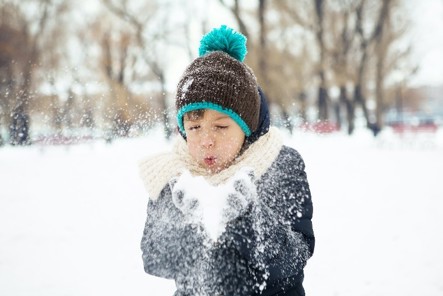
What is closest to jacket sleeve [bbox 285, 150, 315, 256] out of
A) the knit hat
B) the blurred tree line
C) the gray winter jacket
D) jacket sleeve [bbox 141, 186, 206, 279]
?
the gray winter jacket

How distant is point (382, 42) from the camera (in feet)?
64.4

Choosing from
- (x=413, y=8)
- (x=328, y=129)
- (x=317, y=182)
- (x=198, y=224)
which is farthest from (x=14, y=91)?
(x=413, y=8)

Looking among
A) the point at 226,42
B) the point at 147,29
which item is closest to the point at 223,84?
the point at 226,42

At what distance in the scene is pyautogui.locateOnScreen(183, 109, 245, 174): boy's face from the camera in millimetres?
1208

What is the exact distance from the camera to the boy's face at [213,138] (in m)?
1.21

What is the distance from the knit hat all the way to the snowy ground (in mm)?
2658

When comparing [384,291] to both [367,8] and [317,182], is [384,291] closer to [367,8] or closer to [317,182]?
[317,182]

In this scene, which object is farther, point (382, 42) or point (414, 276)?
point (382, 42)

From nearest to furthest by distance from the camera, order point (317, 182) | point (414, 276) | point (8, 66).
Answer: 1. point (414, 276)
2. point (317, 182)
3. point (8, 66)

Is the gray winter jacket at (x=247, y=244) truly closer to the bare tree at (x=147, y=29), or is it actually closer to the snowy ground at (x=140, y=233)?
the snowy ground at (x=140, y=233)

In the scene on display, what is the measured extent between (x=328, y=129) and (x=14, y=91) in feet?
41.9

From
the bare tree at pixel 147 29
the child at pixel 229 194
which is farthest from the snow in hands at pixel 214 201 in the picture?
the bare tree at pixel 147 29

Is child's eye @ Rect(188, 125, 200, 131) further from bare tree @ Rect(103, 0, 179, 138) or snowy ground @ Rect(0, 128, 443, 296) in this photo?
bare tree @ Rect(103, 0, 179, 138)

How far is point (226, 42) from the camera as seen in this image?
1383 mm
